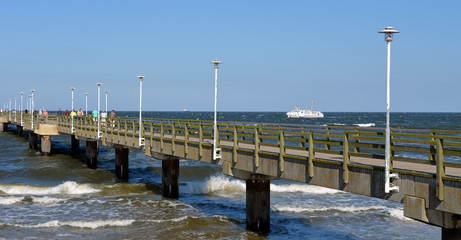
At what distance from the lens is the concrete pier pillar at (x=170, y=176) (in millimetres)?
28200

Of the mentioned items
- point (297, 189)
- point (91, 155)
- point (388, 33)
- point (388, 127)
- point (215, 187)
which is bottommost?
point (297, 189)

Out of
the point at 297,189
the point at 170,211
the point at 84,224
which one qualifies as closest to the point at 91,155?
the point at 297,189

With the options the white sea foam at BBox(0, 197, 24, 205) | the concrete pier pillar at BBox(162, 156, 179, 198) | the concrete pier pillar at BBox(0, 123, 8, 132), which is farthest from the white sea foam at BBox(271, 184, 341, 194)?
the concrete pier pillar at BBox(0, 123, 8, 132)

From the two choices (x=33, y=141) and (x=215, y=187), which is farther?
(x=33, y=141)

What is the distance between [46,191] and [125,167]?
223 inches

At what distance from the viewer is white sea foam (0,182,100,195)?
104 feet

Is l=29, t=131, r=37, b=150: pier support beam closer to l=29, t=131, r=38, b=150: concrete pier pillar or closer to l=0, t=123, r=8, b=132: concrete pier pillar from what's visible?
l=29, t=131, r=38, b=150: concrete pier pillar

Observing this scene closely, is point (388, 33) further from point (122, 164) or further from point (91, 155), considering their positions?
point (91, 155)

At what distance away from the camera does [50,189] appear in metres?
32.5

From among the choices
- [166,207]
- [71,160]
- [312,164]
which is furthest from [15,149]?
[312,164]

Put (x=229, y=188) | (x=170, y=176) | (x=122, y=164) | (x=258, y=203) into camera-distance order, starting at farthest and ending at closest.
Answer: (x=122, y=164) < (x=229, y=188) < (x=170, y=176) < (x=258, y=203)

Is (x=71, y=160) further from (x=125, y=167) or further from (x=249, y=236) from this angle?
(x=249, y=236)

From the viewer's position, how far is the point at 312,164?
15438 mm

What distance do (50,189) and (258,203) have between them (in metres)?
17.1
